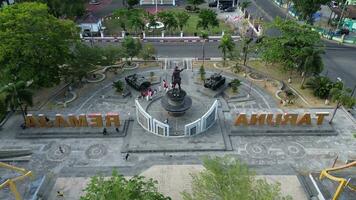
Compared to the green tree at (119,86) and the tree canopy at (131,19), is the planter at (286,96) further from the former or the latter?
the tree canopy at (131,19)

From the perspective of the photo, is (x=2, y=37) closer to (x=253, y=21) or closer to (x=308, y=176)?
(x=308, y=176)

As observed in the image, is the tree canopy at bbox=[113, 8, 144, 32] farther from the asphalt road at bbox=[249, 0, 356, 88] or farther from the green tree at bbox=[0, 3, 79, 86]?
the asphalt road at bbox=[249, 0, 356, 88]

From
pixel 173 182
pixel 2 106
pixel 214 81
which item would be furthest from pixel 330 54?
pixel 2 106

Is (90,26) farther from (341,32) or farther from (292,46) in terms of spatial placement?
(341,32)

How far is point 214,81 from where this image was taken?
54.5m

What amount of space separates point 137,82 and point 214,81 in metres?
13.6

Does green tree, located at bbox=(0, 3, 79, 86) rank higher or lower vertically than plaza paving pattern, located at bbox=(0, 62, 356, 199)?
higher

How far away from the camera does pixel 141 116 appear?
45.1m

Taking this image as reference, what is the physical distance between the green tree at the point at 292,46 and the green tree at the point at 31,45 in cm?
3564

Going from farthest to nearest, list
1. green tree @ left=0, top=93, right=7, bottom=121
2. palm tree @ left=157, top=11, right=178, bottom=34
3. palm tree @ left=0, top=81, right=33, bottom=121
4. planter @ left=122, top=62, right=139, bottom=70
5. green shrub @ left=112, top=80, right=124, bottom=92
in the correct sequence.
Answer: palm tree @ left=157, top=11, right=178, bottom=34 → planter @ left=122, top=62, right=139, bottom=70 → green shrub @ left=112, top=80, right=124, bottom=92 → palm tree @ left=0, top=81, right=33, bottom=121 → green tree @ left=0, top=93, right=7, bottom=121

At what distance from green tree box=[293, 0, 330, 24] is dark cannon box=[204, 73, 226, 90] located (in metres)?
36.6

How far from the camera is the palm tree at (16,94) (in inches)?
1648

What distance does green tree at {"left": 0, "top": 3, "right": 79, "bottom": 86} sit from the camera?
45875 mm

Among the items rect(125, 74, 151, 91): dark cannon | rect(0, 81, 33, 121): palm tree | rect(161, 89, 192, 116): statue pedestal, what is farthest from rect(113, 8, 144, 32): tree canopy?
rect(0, 81, 33, 121): palm tree
